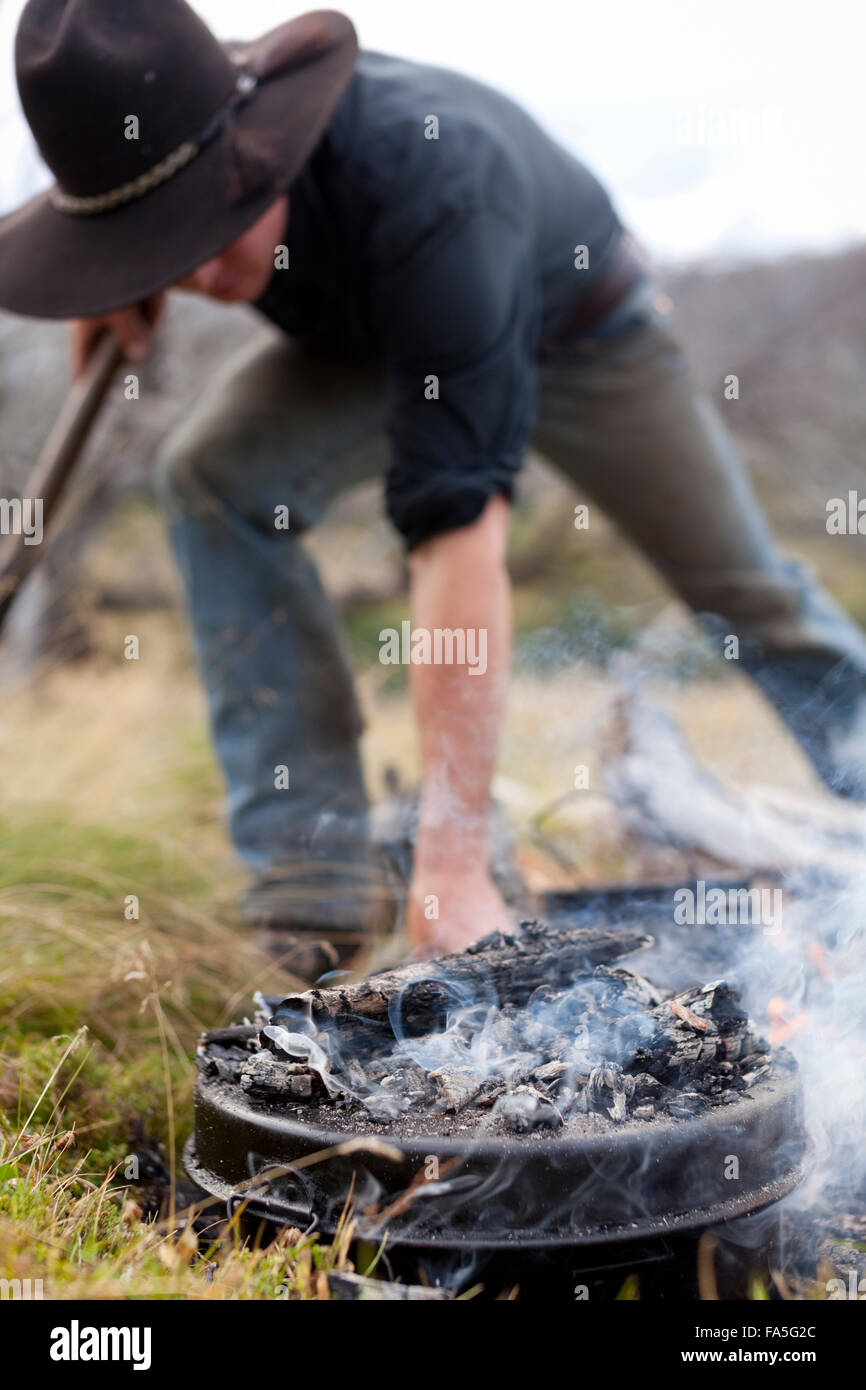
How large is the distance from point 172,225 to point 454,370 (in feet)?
1.69

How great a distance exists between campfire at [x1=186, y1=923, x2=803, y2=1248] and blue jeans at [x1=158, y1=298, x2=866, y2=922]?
36.9 inches

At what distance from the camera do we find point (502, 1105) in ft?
3.98

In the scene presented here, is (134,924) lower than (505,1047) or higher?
higher

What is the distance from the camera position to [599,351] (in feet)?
8.63

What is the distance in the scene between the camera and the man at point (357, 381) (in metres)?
1.77

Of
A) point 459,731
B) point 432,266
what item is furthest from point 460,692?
point 432,266

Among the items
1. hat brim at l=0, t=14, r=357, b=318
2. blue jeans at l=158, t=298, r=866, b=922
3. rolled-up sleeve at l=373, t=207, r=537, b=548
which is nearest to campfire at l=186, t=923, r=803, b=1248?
rolled-up sleeve at l=373, t=207, r=537, b=548

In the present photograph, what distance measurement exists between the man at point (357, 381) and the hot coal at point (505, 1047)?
31cm

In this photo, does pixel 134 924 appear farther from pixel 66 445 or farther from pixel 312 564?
pixel 66 445

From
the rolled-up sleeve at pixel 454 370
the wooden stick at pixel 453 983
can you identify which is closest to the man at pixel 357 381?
the rolled-up sleeve at pixel 454 370

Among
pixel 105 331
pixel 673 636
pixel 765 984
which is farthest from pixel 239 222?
pixel 673 636

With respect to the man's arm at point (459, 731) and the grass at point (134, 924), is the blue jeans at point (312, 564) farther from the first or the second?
the man's arm at point (459, 731)

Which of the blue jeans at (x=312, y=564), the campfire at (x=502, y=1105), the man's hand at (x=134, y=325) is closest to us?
the campfire at (x=502, y=1105)
